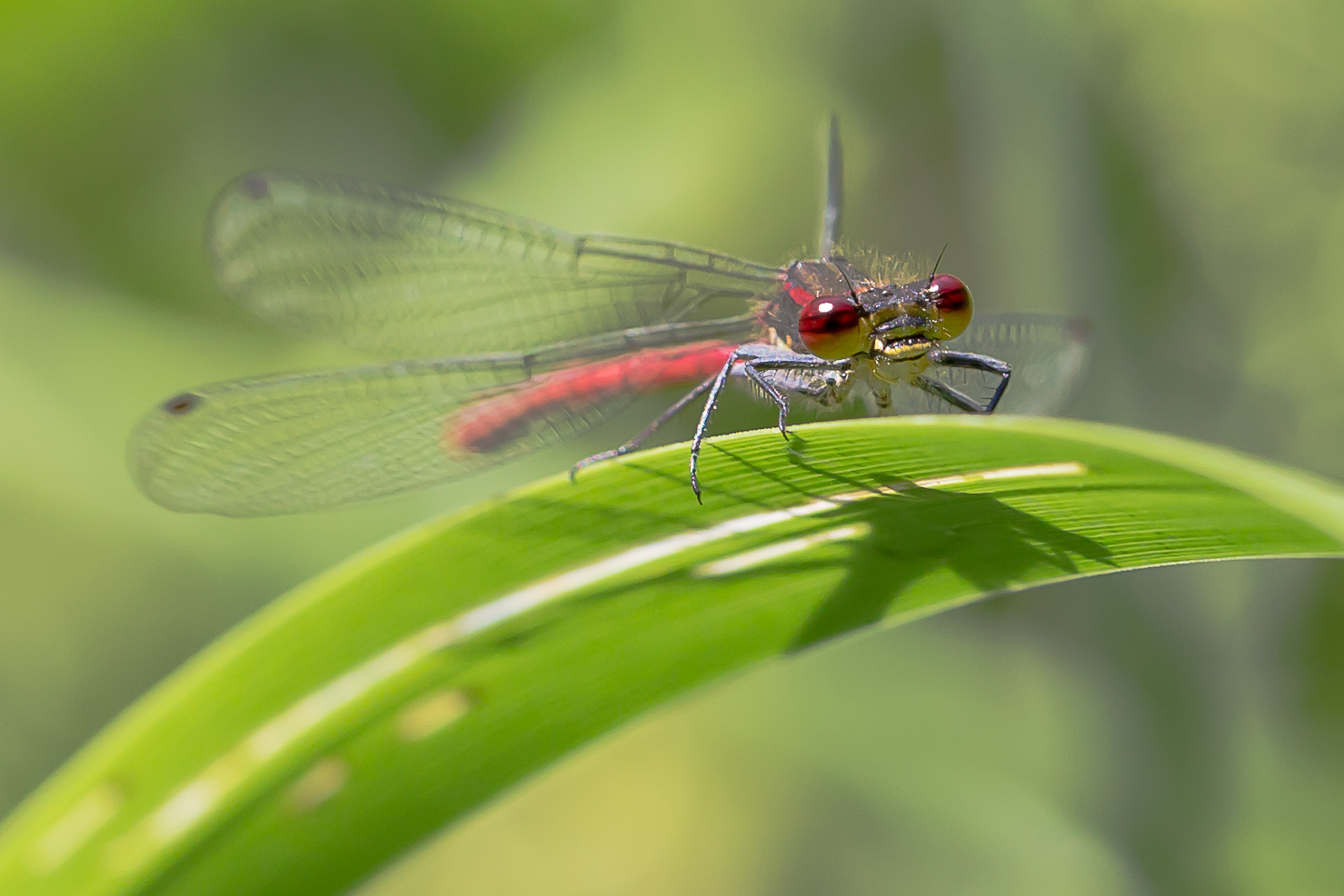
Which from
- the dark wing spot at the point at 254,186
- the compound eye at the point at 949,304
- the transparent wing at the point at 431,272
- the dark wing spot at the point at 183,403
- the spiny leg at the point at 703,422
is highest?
the dark wing spot at the point at 254,186

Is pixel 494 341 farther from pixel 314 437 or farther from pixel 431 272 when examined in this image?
pixel 314 437

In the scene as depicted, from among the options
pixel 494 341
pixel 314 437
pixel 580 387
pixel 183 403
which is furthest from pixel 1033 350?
pixel 183 403

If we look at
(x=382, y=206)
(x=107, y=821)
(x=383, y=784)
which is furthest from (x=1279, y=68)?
(x=107, y=821)

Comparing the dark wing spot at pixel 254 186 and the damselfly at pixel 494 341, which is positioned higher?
the dark wing spot at pixel 254 186

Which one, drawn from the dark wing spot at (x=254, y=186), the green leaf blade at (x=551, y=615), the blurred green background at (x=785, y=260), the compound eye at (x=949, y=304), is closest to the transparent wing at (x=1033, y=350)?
the compound eye at (x=949, y=304)

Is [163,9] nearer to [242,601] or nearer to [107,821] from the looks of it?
[242,601]

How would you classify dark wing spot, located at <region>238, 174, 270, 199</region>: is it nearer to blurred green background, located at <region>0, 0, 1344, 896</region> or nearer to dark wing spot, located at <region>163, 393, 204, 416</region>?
dark wing spot, located at <region>163, 393, 204, 416</region>

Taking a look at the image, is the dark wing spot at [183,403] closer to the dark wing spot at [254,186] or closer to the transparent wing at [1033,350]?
the dark wing spot at [254,186]
